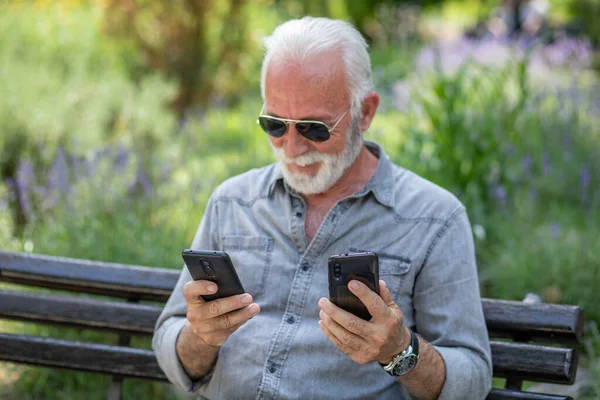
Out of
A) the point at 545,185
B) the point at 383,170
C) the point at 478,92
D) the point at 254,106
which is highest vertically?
the point at 383,170

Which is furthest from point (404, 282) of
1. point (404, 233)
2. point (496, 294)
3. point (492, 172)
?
point (492, 172)

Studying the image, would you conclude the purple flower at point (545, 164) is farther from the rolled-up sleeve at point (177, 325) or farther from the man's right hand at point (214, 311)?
the man's right hand at point (214, 311)

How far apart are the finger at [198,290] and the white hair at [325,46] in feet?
2.40

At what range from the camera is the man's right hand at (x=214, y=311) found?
2.24m

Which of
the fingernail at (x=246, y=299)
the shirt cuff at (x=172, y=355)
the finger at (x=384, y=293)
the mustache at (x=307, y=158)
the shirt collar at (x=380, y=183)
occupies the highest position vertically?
the mustache at (x=307, y=158)

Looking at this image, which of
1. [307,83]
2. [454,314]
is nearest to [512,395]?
[454,314]

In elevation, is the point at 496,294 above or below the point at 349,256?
below

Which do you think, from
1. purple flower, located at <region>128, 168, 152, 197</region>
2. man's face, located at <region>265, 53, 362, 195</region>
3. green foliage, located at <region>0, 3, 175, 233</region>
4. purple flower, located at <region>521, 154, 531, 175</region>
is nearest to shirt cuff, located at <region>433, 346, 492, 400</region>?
man's face, located at <region>265, 53, 362, 195</region>

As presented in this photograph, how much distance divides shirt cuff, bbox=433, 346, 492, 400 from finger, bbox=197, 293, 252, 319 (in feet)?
1.85

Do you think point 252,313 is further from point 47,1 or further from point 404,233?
point 47,1

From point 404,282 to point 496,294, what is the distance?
2.04 metres

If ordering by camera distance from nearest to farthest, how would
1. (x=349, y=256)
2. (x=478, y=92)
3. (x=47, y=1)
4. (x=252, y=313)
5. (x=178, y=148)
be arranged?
(x=349, y=256) < (x=252, y=313) < (x=478, y=92) < (x=178, y=148) < (x=47, y=1)

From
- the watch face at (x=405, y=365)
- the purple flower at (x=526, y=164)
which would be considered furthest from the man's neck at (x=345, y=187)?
the purple flower at (x=526, y=164)

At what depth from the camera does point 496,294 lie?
4387 millimetres
